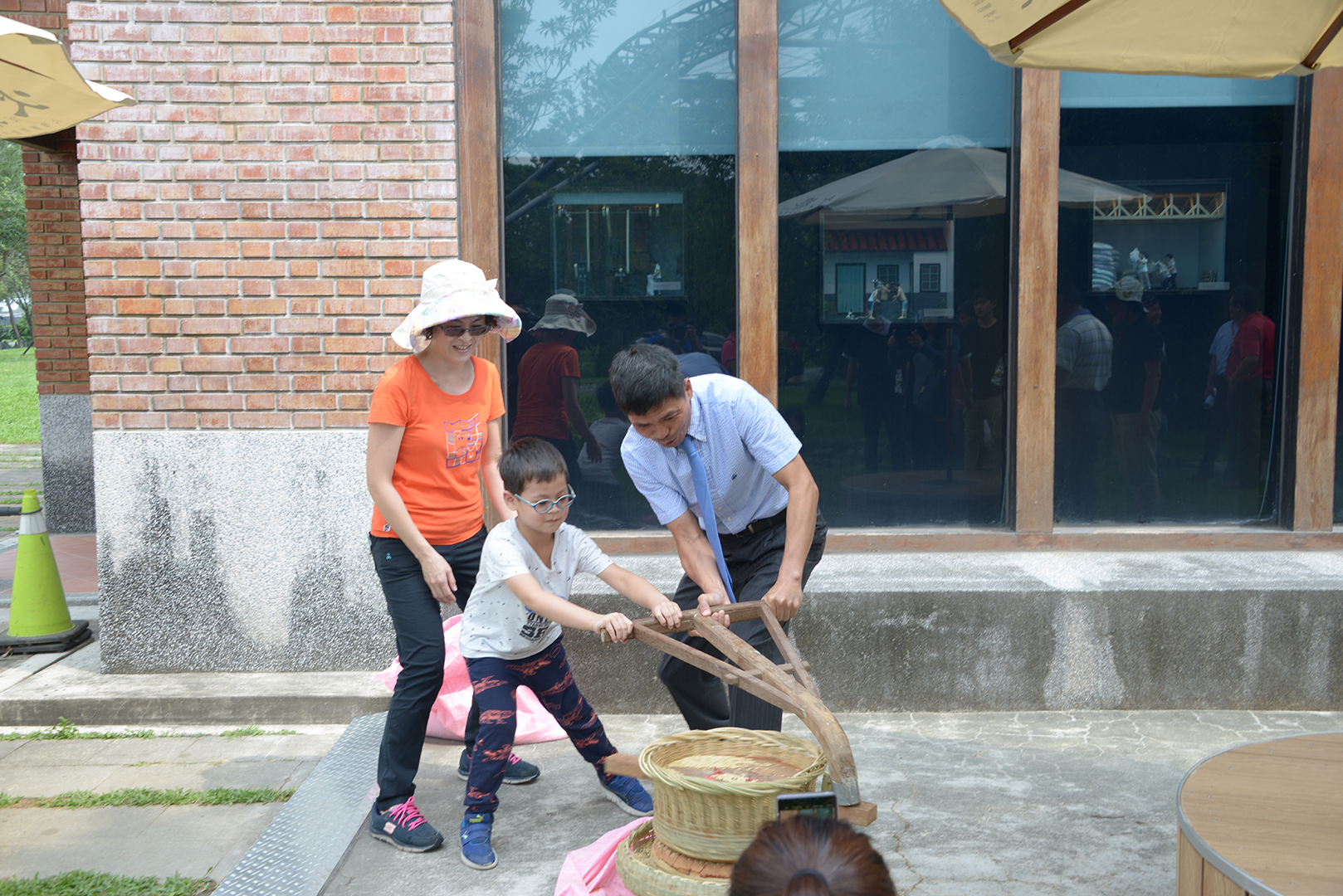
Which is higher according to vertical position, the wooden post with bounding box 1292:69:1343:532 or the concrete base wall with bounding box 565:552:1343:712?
the wooden post with bounding box 1292:69:1343:532

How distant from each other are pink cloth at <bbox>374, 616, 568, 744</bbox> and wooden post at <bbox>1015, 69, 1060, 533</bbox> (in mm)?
2579

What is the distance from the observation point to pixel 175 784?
4.19 metres

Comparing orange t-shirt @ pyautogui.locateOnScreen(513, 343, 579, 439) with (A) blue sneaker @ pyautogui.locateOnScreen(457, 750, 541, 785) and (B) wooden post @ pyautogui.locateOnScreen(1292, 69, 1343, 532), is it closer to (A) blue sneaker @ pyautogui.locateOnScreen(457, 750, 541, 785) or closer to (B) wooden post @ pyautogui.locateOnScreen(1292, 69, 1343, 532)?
(A) blue sneaker @ pyautogui.locateOnScreen(457, 750, 541, 785)

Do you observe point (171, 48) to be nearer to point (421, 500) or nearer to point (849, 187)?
point (421, 500)

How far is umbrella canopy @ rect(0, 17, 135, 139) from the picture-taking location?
3.06m

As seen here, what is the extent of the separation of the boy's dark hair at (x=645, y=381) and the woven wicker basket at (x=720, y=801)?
975 mm

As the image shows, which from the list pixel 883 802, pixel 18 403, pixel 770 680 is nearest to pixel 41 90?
pixel 770 680

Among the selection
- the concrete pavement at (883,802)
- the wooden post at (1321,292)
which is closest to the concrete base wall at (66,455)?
the concrete pavement at (883,802)

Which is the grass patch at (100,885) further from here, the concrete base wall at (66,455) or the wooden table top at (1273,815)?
the concrete base wall at (66,455)

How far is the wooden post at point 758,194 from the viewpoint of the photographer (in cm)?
515

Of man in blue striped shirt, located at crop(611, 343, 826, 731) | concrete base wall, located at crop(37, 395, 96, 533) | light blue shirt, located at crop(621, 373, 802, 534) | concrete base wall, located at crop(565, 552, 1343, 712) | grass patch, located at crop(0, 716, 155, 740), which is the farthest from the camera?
concrete base wall, located at crop(37, 395, 96, 533)

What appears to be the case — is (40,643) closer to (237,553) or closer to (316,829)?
(237,553)

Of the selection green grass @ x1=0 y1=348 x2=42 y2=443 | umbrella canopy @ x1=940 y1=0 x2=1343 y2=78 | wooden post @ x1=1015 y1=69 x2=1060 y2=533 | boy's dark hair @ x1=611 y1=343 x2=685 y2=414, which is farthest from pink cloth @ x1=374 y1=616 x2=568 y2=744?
green grass @ x1=0 y1=348 x2=42 y2=443

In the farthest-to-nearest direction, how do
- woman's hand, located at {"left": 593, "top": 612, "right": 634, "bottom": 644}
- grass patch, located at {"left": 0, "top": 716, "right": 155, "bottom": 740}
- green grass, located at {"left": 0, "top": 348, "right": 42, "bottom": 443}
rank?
1. green grass, located at {"left": 0, "top": 348, "right": 42, "bottom": 443}
2. grass patch, located at {"left": 0, "top": 716, "right": 155, "bottom": 740}
3. woman's hand, located at {"left": 593, "top": 612, "right": 634, "bottom": 644}
